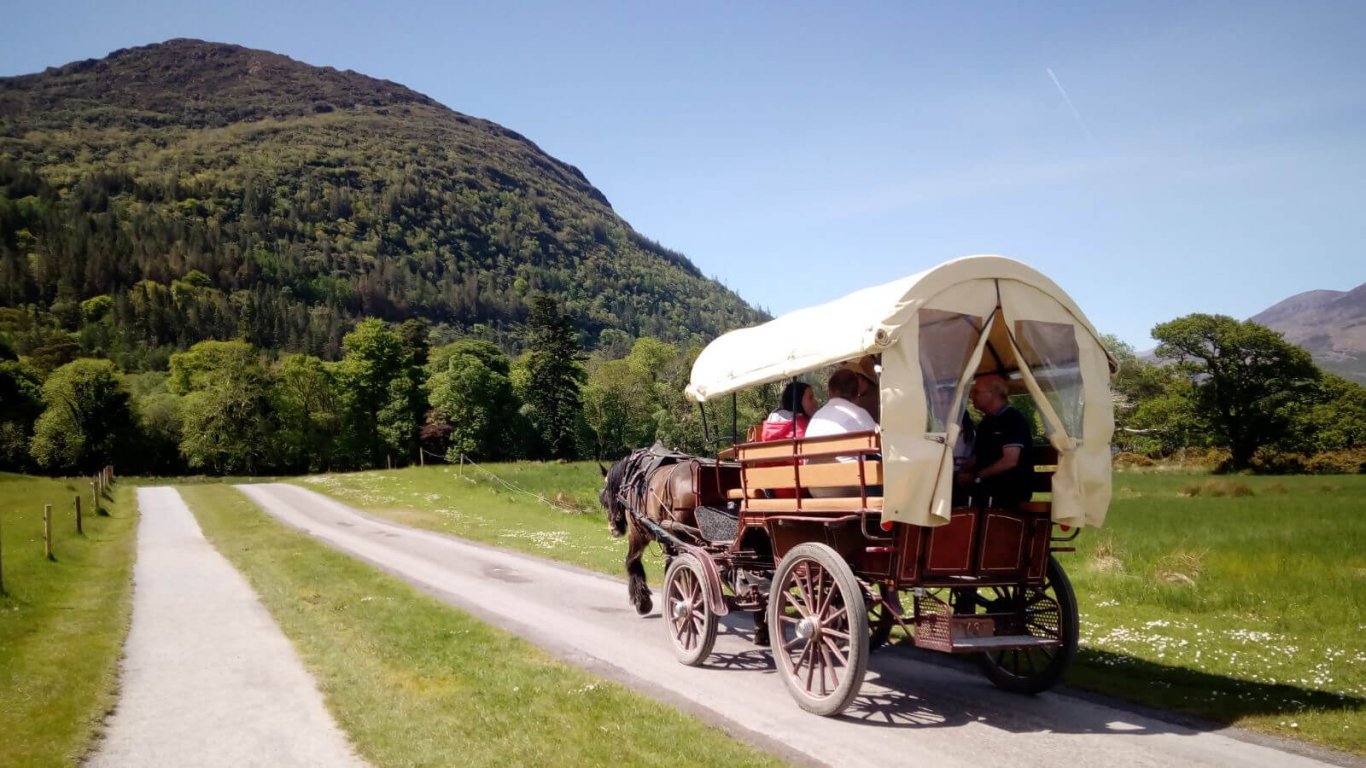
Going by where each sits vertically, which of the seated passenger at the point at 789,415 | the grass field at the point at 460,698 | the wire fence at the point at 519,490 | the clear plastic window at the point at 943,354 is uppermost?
the clear plastic window at the point at 943,354

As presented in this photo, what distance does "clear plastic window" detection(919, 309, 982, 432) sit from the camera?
6602mm

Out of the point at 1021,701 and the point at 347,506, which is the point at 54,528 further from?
the point at 1021,701

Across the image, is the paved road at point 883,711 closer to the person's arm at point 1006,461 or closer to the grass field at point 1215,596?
the grass field at point 1215,596

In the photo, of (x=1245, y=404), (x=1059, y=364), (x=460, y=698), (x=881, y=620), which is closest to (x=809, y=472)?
(x=881, y=620)

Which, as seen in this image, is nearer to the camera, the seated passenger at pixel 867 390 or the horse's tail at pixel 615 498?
the seated passenger at pixel 867 390

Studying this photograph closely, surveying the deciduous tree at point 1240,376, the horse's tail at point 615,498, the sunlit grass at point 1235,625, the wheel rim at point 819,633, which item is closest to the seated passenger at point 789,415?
the wheel rim at point 819,633

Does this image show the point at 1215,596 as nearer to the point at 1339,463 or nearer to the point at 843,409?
the point at 843,409

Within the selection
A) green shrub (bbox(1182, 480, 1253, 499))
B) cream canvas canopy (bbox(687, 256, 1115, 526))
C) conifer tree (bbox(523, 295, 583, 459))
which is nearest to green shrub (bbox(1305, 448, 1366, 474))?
green shrub (bbox(1182, 480, 1253, 499))

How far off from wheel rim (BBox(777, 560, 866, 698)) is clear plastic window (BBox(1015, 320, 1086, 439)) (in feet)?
8.34

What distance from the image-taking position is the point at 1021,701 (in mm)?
7312

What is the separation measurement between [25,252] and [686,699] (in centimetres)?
18400

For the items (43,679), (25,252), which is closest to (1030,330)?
(43,679)

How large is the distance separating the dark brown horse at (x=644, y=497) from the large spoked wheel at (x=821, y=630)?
2709 millimetres

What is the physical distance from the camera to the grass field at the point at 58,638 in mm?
7027
